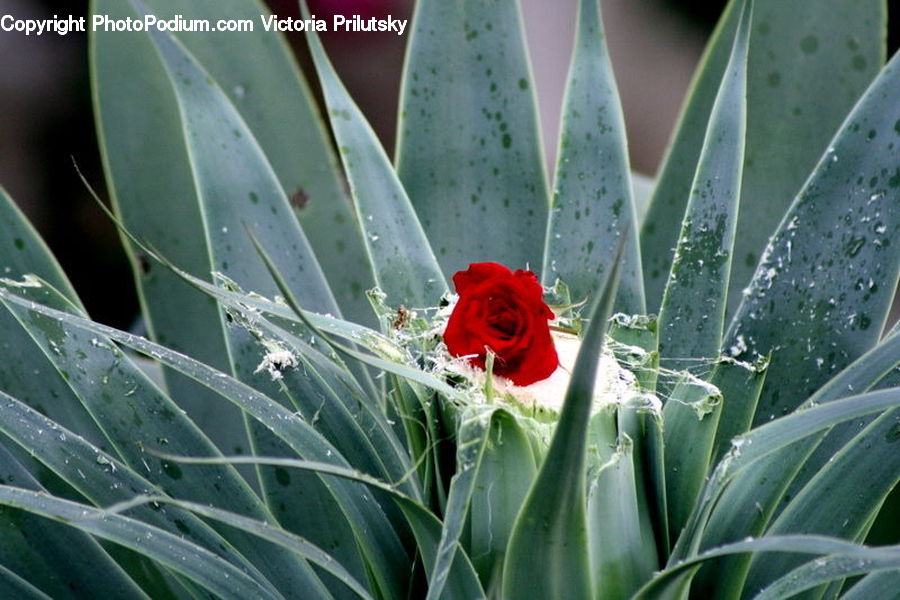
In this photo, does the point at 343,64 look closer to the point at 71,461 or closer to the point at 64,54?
the point at 64,54

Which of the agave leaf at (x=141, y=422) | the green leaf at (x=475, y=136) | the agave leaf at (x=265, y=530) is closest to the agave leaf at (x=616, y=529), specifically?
the agave leaf at (x=265, y=530)

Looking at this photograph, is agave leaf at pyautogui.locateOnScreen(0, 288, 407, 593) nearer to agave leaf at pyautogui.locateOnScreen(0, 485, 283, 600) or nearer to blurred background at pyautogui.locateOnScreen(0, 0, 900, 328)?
agave leaf at pyautogui.locateOnScreen(0, 485, 283, 600)

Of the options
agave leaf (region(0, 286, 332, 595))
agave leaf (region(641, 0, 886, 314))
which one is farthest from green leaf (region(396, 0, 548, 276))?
agave leaf (region(0, 286, 332, 595))

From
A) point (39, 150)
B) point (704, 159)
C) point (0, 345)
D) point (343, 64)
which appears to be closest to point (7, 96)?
point (39, 150)

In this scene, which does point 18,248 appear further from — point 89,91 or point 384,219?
point 89,91

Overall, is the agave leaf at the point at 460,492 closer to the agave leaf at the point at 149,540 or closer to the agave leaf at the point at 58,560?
the agave leaf at the point at 149,540
